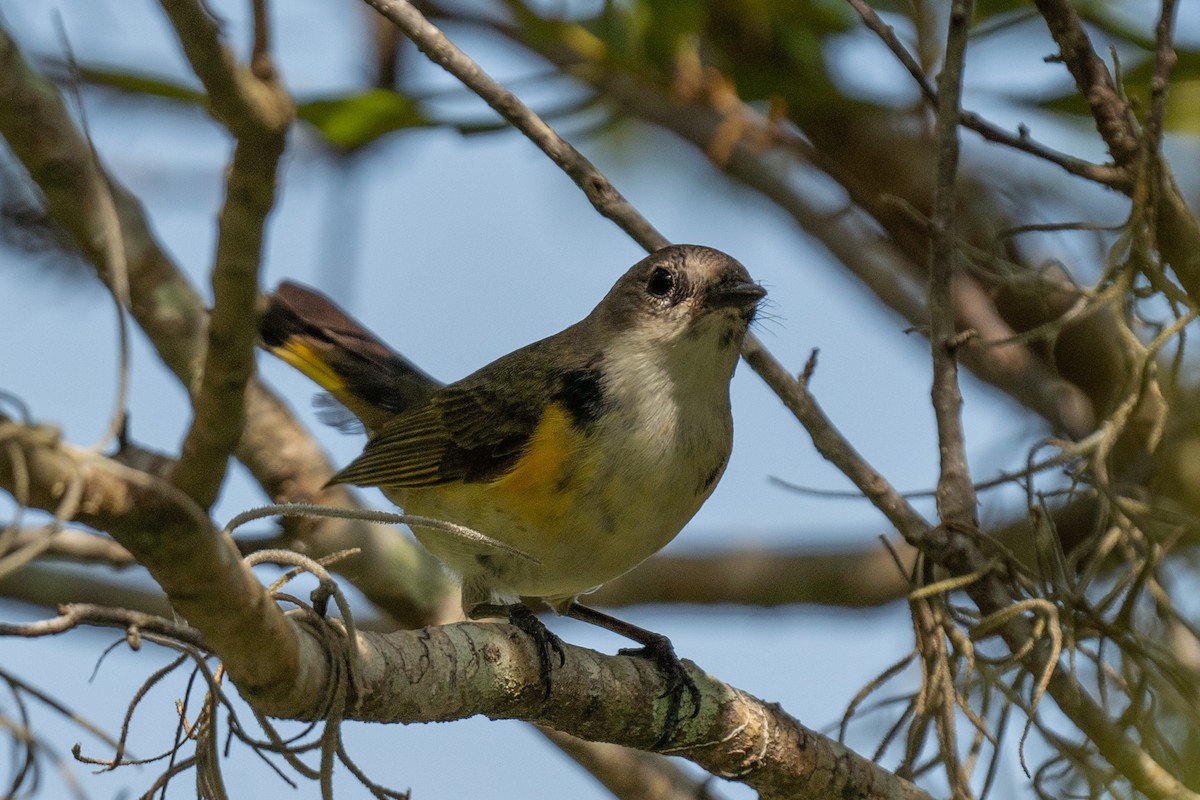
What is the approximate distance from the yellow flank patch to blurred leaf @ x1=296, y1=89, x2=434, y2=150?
1401mm

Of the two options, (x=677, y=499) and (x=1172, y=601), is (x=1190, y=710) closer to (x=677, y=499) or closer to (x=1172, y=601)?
(x=1172, y=601)

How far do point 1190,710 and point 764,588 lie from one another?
2.91m

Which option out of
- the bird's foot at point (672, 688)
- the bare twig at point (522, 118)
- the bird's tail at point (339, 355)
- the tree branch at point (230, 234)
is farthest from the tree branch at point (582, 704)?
the bird's tail at point (339, 355)

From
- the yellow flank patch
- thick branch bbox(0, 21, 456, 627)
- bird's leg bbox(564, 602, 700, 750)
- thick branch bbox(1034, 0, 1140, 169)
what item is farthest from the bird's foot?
thick branch bbox(1034, 0, 1140, 169)

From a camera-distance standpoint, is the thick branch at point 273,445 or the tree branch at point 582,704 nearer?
the tree branch at point 582,704

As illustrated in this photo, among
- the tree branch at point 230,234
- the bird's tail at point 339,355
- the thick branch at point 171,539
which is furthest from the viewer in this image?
the bird's tail at point 339,355

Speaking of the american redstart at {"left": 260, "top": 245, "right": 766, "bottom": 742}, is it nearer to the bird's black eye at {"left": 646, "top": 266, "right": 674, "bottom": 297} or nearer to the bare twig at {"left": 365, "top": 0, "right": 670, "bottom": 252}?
the bird's black eye at {"left": 646, "top": 266, "right": 674, "bottom": 297}

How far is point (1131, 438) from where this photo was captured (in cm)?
466

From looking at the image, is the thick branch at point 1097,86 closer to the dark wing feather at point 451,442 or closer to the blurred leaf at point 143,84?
the dark wing feather at point 451,442

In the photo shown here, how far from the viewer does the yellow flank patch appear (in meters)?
3.81

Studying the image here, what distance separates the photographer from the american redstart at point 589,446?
150 inches

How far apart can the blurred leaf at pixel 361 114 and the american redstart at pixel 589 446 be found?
0.94 meters

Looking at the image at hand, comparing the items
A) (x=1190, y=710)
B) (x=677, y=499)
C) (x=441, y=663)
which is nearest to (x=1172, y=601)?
(x=1190, y=710)

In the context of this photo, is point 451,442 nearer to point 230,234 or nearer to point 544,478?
point 544,478
